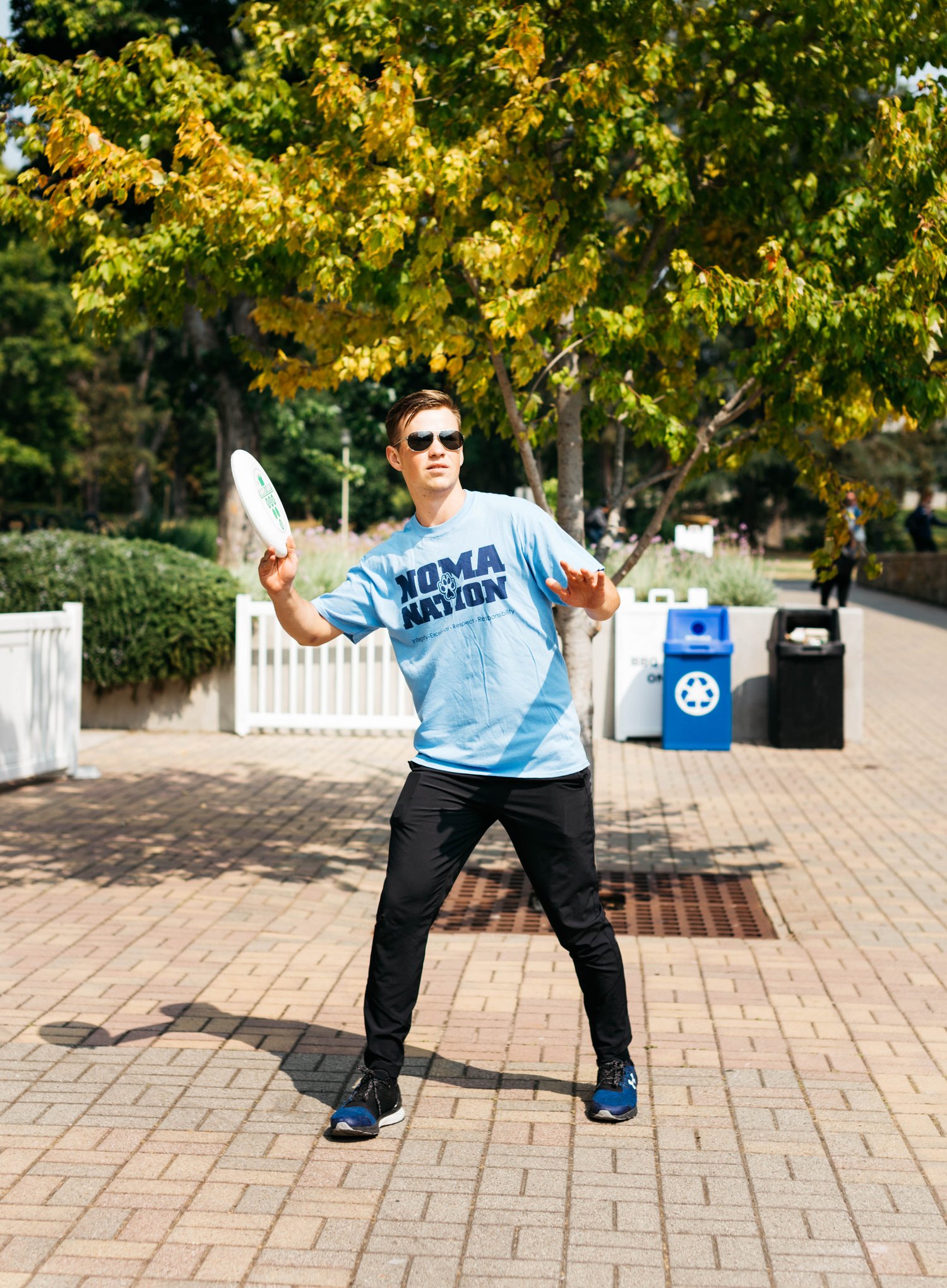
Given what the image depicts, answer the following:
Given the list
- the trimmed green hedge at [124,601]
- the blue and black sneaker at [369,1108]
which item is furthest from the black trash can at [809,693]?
the blue and black sneaker at [369,1108]

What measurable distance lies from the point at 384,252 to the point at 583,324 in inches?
38.8

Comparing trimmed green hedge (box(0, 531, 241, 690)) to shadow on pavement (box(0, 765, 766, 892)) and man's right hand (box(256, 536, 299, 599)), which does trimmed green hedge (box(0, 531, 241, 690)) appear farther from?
man's right hand (box(256, 536, 299, 599))

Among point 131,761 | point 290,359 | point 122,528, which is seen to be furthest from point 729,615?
point 122,528

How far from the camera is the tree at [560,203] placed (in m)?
5.67

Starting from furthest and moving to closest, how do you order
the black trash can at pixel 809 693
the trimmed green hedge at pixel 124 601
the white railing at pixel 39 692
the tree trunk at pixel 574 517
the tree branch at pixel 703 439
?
the trimmed green hedge at pixel 124 601, the black trash can at pixel 809 693, the white railing at pixel 39 692, the tree trunk at pixel 574 517, the tree branch at pixel 703 439

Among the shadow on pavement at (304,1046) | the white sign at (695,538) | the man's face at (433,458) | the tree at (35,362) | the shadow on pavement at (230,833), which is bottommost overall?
the shadow on pavement at (230,833)

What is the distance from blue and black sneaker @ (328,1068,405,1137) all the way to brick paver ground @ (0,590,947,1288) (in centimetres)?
5

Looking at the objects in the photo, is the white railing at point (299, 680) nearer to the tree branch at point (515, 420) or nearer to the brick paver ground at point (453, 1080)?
the brick paver ground at point (453, 1080)

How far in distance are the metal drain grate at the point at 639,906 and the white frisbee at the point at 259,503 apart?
8.66 ft

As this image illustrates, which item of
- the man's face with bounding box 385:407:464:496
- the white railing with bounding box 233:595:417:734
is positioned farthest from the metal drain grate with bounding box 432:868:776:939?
the white railing with bounding box 233:595:417:734

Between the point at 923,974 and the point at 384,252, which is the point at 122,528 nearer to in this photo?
the point at 384,252

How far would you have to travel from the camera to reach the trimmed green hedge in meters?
11.5

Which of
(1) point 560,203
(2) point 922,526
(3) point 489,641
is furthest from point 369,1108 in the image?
(2) point 922,526

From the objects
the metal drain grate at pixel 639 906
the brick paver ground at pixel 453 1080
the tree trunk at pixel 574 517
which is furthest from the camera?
the tree trunk at pixel 574 517
